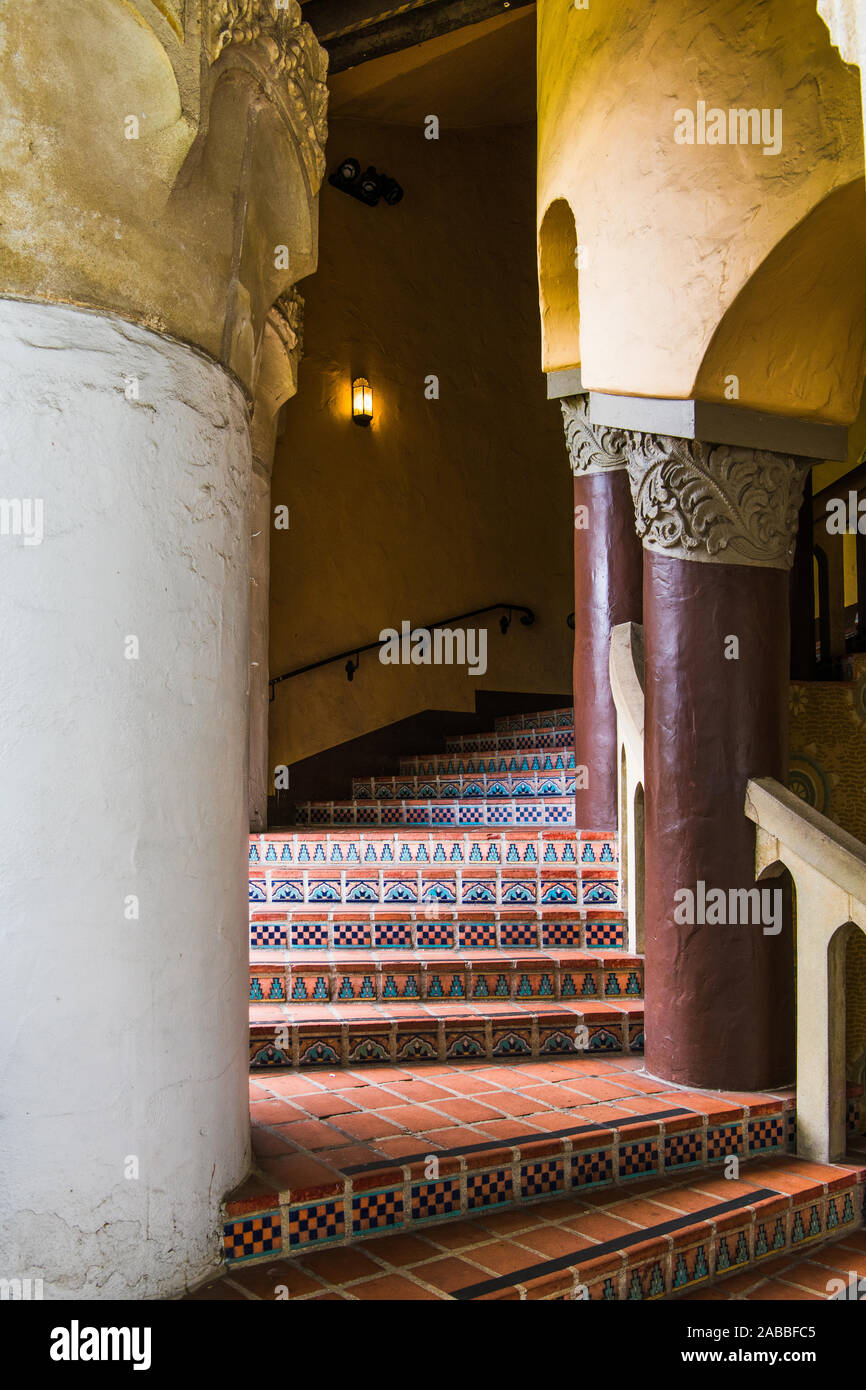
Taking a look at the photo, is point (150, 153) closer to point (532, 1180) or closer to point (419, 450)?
point (532, 1180)

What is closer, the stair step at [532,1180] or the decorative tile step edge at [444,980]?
the stair step at [532,1180]

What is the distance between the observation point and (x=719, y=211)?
12.6ft

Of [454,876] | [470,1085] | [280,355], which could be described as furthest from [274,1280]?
[280,355]

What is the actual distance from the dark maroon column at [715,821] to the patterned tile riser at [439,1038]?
9.8 inches

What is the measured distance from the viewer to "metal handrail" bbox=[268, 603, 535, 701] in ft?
27.9

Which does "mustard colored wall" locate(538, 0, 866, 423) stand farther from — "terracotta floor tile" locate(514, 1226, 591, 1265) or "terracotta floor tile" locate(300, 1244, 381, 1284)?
"terracotta floor tile" locate(300, 1244, 381, 1284)

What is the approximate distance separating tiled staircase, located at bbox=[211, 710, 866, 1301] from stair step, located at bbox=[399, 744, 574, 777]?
58.4 inches

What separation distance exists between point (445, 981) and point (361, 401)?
5.80 m

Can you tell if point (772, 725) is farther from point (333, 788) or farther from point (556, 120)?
point (333, 788)

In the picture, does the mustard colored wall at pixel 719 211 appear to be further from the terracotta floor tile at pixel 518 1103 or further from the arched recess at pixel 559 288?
the terracotta floor tile at pixel 518 1103

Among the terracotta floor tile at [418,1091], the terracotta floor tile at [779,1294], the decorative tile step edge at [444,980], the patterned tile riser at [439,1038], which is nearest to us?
the terracotta floor tile at [779,1294]

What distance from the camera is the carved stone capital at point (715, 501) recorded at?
4.05 meters

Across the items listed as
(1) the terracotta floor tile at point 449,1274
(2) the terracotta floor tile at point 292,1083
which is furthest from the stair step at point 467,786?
(1) the terracotta floor tile at point 449,1274
